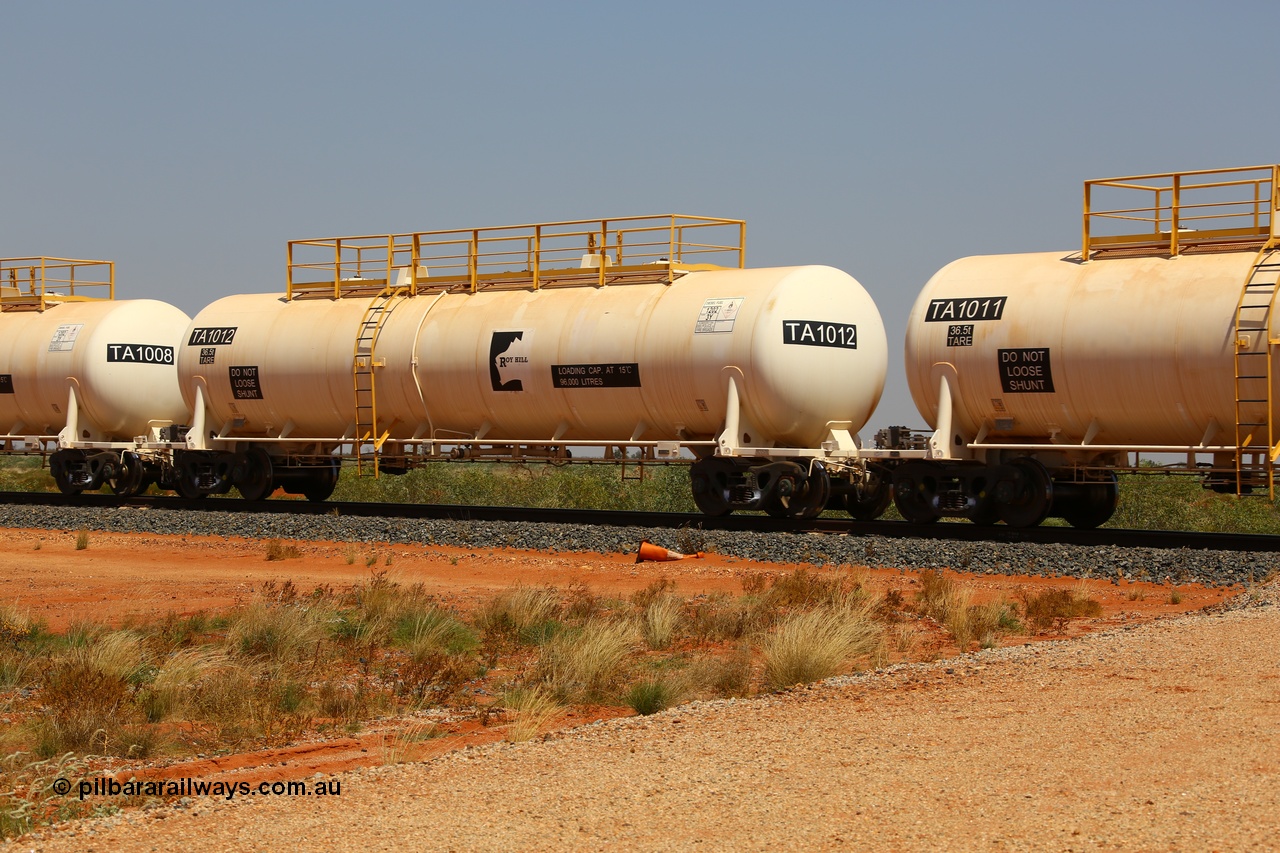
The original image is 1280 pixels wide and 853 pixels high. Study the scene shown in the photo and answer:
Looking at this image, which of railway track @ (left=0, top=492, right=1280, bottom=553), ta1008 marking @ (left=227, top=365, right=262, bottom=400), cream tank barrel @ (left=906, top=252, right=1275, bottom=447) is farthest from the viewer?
ta1008 marking @ (left=227, top=365, right=262, bottom=400)

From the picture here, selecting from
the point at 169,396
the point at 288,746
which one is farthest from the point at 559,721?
the point at 169,396

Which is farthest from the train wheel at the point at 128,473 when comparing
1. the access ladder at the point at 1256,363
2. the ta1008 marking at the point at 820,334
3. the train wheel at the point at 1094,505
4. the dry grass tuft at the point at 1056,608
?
the access ladder at the point at 1256,363

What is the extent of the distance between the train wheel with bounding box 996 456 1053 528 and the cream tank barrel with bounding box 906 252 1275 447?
0.50 meters

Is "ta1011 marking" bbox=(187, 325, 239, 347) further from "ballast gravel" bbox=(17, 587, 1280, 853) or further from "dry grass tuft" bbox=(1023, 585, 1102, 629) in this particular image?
"ballast gravel" bbox=(17, 587, 1280, 853)

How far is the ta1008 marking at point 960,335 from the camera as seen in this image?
20109mm

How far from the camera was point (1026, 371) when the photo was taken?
64.3 feet

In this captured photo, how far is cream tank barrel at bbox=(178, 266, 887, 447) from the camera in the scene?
21703 millimetres

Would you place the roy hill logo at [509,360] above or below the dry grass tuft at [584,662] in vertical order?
above

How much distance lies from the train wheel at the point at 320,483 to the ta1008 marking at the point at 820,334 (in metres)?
12.2

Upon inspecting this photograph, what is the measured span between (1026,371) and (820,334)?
346 cm

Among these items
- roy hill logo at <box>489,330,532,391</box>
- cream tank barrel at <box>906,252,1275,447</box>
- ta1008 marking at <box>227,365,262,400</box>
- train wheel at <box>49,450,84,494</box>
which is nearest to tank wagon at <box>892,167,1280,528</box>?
cream tank barrel at <box>906,252,1275,447</box>

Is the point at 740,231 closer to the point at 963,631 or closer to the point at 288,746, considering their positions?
the point at 963,631

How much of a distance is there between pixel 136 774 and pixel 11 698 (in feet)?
8.47

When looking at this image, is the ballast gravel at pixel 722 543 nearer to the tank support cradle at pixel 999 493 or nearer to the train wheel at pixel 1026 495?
the tank support cradle at pixel 999 493
